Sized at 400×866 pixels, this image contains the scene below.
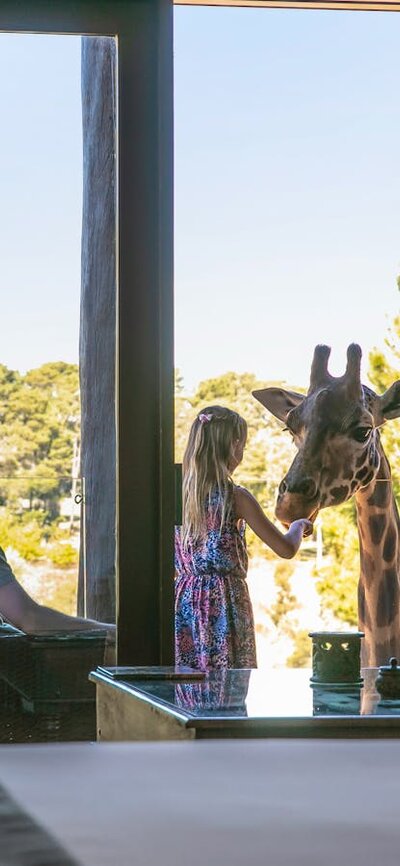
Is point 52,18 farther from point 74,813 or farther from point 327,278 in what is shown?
point 74,813

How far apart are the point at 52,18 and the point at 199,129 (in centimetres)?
70

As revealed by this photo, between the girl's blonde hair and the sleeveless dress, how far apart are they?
2cm

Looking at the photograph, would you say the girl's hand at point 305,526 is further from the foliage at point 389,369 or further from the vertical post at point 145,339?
the vertical post at point 145,339

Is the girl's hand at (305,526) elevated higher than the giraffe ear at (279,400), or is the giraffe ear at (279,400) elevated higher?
the giraffe ear at (279,400)

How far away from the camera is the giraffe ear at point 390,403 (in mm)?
3402

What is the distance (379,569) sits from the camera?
328 cm

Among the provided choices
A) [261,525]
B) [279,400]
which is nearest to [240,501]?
[261,525]

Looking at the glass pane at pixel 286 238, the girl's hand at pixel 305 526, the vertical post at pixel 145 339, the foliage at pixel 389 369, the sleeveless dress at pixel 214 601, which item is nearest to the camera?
the vertical post at pixel 145 339

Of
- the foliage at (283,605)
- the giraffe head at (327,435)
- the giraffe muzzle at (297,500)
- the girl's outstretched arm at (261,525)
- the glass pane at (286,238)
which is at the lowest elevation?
the foliage at (283,605)

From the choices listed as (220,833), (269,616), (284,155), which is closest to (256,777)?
(220,833)

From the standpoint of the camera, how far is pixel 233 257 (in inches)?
129

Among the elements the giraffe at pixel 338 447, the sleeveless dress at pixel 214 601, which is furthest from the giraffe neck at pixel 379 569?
the sleeveless dress at pixel 214 601

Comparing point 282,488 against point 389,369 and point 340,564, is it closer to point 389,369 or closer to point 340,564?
point 340,564

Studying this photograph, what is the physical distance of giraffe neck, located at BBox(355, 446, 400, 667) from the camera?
3.18 metres
